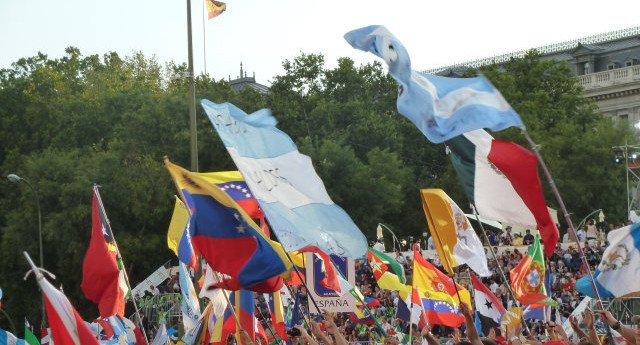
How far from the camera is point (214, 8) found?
3225 cm

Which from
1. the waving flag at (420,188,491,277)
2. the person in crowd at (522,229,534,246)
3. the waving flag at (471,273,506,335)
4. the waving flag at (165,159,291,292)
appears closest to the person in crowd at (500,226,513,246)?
the person in crowd at (522,229,534,246)

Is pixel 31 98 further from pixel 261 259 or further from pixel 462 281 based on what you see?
pixel 261 259

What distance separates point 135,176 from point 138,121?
413 cm

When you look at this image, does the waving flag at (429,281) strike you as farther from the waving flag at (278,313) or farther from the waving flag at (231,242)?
the waving flag at (231,242)

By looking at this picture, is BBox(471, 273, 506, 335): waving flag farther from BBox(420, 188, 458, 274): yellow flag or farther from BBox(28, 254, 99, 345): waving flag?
BBox(28, 254, 99, 345): waving flag

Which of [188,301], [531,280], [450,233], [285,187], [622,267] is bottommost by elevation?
[188,301]

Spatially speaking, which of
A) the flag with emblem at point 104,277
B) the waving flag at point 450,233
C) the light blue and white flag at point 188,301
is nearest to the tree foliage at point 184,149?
the light blue and white flag at point 188,301

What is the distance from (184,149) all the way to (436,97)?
139 ft

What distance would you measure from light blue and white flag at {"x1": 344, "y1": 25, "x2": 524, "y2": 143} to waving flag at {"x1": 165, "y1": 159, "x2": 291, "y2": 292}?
2728 millimetres

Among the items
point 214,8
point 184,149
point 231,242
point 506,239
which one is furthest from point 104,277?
point 184,149

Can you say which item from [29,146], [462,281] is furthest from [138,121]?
[462,281]

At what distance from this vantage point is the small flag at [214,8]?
1266 inches

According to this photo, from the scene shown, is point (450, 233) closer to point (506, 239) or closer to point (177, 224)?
point (177, 224)

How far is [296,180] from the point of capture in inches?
674
